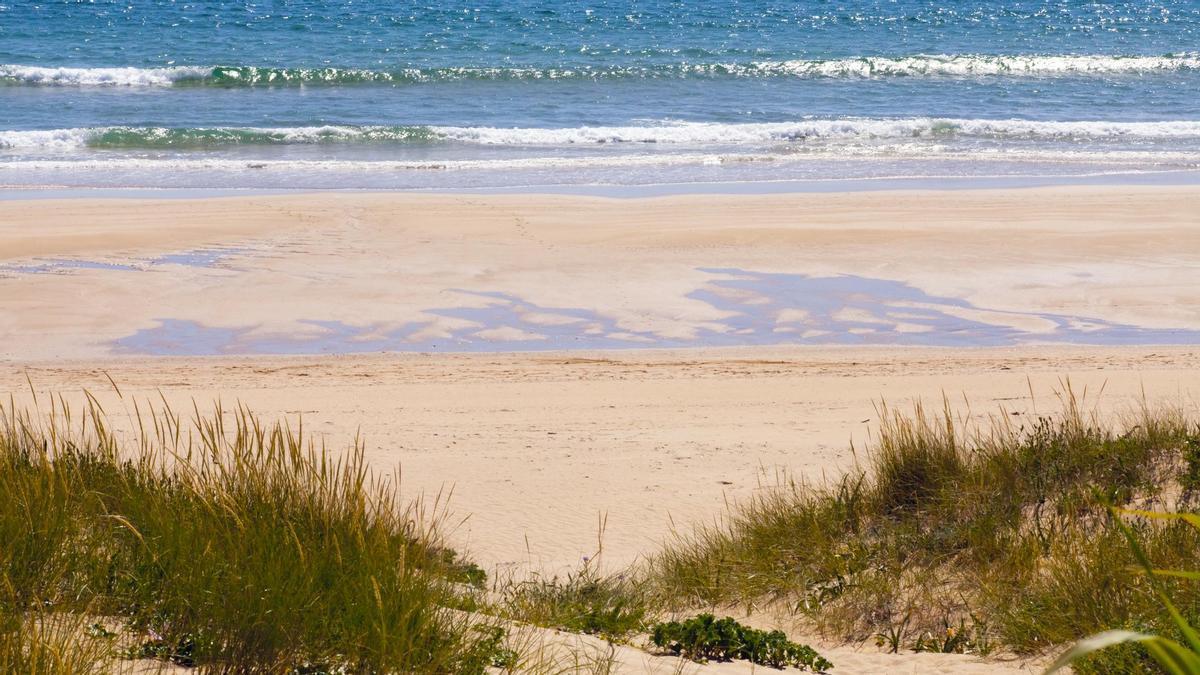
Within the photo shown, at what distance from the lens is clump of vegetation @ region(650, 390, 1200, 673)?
4637mm

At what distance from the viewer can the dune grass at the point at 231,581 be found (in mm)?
3559

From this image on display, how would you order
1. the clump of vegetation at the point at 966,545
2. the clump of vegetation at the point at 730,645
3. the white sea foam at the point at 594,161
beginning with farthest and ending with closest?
the white sea foam at the point at 594,161 < the clump of vegetation at the point at 966,545 < the clump of vegetation at the point at 730,645

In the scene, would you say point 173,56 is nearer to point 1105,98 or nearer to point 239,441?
point 1105,98

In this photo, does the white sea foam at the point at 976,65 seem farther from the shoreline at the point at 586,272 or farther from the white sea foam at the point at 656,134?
the shoreline at the point at 586,272

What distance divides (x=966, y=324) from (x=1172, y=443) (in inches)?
203

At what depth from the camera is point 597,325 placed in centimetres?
1095

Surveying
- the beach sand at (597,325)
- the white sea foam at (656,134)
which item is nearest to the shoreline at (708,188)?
the beach sand at (597,325)

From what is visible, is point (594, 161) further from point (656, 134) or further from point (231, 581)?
point (231, 581)

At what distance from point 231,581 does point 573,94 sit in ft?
80.5

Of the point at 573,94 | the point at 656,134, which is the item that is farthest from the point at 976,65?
the point at 656,134

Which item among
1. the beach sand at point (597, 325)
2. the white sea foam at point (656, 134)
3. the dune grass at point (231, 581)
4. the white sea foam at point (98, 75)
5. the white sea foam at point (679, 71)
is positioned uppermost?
the white sea foam at point (679, 71)

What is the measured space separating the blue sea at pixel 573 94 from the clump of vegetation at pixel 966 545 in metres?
12.7

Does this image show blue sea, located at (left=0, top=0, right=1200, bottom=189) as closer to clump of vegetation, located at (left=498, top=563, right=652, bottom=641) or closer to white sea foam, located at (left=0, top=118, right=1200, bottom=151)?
white sea foam, located at (left=0, top=118, right=1200, bottom=151)

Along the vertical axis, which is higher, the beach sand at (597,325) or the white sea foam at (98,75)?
the white sea foam at (98,75)
